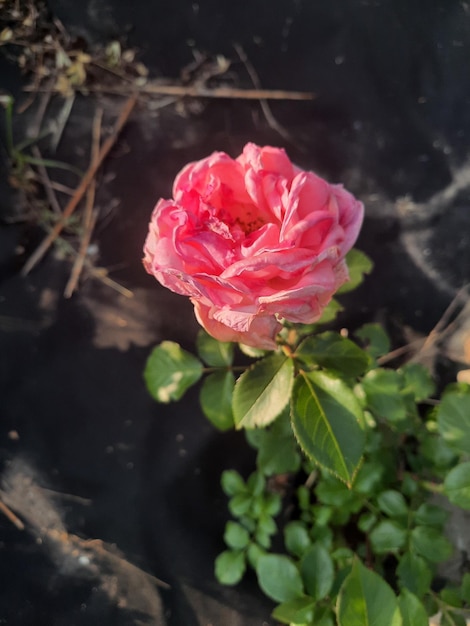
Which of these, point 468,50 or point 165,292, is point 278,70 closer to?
point 468,50

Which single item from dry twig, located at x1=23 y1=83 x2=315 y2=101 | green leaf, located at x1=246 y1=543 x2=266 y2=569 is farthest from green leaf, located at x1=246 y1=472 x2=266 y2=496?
dry twig, located at x1=23 y1=83 x2=315 y2=101

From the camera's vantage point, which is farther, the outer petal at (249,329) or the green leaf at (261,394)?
the green leaf at (261,394)

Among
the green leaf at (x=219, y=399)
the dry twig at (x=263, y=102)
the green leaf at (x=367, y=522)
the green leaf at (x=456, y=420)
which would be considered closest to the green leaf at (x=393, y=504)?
the green leaf at (x=367, y=522)

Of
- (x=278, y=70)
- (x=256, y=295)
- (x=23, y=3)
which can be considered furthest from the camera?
(x=278, y=70)

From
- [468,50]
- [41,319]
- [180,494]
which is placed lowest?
[180,494]

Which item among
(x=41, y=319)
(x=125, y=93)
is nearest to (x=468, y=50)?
(x=125, y=93)

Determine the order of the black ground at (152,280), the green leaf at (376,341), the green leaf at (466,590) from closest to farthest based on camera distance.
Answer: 1. the green leaf at (466,590)
2. the green leaf at (376,341)
3. the black ground at (152,280)

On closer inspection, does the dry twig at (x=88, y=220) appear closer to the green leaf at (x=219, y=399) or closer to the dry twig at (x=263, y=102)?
the dry twig at (x=263, y=102)
